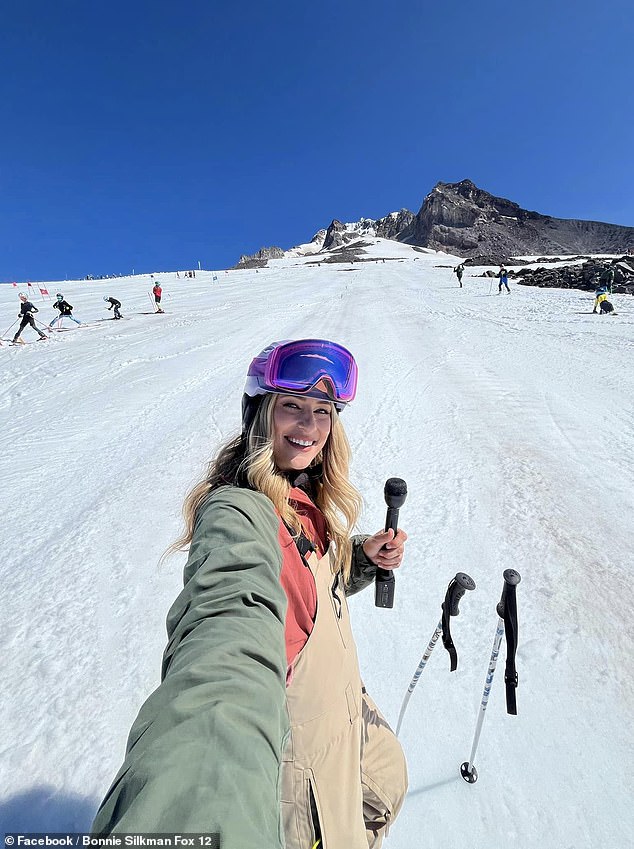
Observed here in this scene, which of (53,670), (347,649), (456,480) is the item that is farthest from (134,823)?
(456,480)

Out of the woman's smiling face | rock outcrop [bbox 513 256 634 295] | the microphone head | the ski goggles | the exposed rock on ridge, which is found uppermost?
the exposed rock on ridge

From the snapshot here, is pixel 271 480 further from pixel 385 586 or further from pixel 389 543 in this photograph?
pixel 385 586

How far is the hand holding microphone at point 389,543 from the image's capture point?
1.79m

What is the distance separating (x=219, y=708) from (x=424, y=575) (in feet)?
7.63

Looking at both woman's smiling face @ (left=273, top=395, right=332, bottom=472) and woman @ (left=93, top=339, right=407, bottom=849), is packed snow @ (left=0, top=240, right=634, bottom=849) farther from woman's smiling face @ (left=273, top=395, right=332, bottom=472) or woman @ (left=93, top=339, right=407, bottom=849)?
woman's smiling face @ (left=273, top=395, right=332, bottom=472)

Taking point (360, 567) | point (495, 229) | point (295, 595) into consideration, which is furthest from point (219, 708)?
point (495, 229)

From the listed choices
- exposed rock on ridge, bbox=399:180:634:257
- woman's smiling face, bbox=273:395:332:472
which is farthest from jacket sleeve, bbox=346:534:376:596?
exposed rock on ridge, bbox=399:180:634:257

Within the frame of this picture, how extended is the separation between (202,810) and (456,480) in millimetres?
3726

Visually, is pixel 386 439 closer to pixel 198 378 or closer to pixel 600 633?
pixel 600 633

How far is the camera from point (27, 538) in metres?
3.25

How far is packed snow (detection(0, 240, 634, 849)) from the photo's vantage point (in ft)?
5.53

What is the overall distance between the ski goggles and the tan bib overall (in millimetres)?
862

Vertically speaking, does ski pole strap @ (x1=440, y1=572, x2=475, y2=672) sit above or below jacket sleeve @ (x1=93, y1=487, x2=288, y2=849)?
below

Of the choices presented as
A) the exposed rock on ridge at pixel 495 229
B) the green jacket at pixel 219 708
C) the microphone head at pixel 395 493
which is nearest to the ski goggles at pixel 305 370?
Result: the microphone head at pixel 395 493
